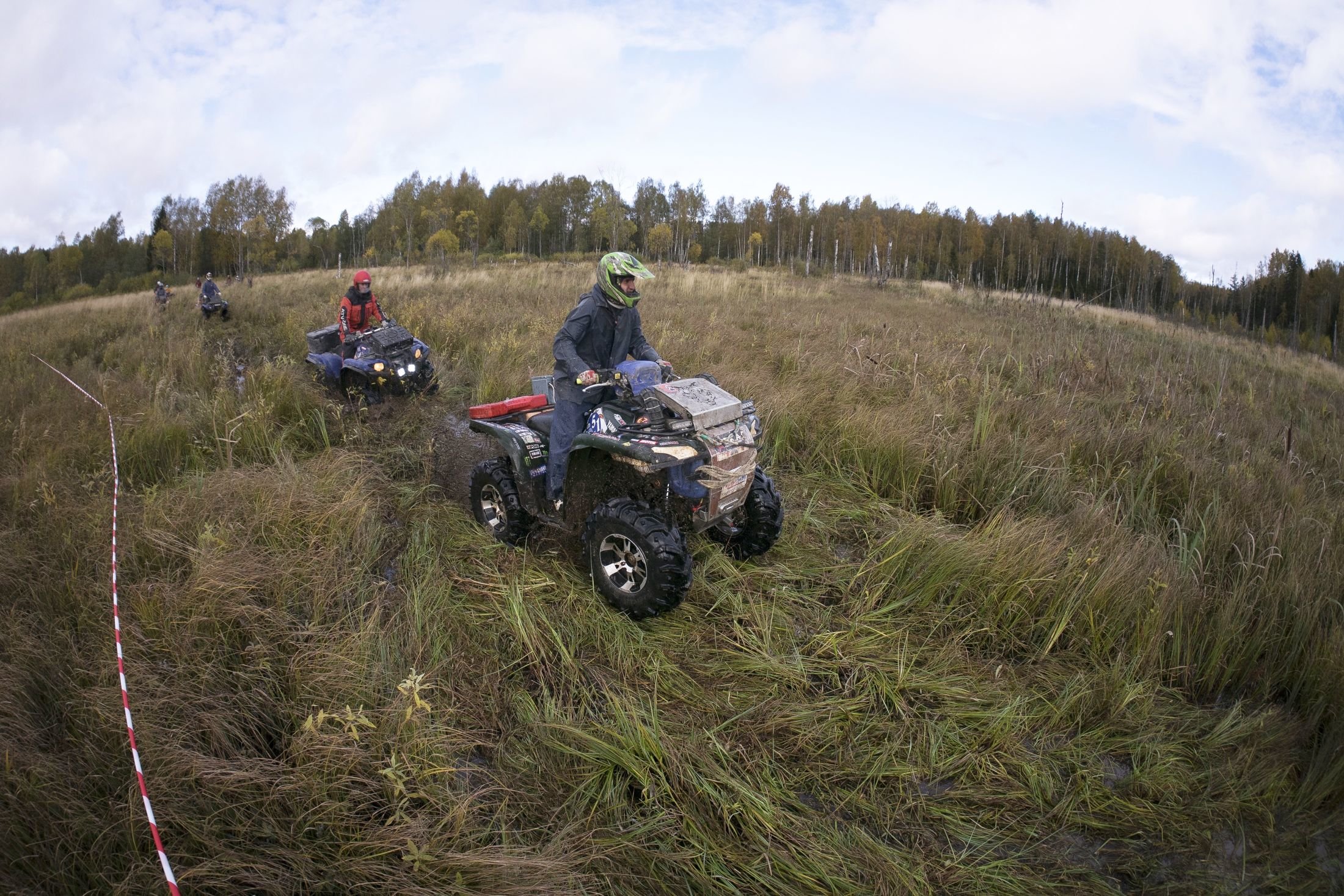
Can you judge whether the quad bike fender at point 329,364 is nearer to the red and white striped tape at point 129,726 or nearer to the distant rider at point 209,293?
the red and white striped tape at point 129,726

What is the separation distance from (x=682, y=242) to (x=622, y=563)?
41.0 metres

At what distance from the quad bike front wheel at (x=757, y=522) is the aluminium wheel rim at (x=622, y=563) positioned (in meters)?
0.76

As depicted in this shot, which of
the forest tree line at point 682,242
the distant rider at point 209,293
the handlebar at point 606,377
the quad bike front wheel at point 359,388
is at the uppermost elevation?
the forest tree line at point 682,242

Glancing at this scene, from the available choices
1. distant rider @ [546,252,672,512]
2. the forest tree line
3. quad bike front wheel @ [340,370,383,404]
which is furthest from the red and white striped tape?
the forest tree line

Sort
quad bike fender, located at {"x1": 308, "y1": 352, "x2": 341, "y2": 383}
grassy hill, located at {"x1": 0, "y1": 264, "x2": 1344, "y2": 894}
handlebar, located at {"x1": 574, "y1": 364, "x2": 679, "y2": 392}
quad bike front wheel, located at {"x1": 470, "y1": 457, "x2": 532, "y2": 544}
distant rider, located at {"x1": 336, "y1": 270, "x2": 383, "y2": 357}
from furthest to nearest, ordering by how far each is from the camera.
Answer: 1. distant rider, located at {"x1": 336, "y1": 270, "x2": 383, "y2": 357}
2. quad bike fender, located at {"x1": 308, "y1": 352, "x2": 341, "y2": 383}
3. quad bike front wheel, located at {"x1": 470, "y1": 457, "x2": 532, "y2": 544}
4. handlebar, located at {"x1": 574, "y1": 364, "x2": 679, "y2": 392}
5. grassy hill, located at {"x1": 0, "y1": 264, "x2": 1344, "y2": 894}

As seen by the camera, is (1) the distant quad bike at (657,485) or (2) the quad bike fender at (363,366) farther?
(2) the quad bike fender at (363,366)

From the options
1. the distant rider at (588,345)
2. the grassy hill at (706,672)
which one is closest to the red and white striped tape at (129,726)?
the grassy hill at (706,672)

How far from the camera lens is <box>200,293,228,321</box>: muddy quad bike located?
48.0 ft

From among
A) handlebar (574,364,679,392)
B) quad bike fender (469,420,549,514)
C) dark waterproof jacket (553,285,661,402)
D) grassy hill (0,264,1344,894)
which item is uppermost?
dark waterproof jacket (553,285,661,402)

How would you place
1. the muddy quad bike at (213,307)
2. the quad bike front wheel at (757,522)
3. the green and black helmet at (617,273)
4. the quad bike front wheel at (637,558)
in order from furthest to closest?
the muddy quad bike at (213,307), the quad bike front wheel at (757,522), the green and black helmet at (617,273), the quad bike front wheel at (637,558)

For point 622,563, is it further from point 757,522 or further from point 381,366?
point 381,366

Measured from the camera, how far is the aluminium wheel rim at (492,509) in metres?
4.77

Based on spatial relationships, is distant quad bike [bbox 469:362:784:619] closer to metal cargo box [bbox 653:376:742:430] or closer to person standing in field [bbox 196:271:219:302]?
metal cargo box [bbox 653:376:742:430]

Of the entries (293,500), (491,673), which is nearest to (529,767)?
(491,673)
